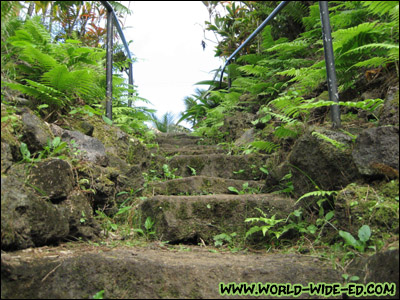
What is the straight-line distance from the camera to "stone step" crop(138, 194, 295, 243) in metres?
2.42

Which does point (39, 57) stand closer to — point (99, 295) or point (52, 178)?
point (52, 178)

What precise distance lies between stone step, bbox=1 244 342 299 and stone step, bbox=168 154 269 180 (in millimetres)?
1674

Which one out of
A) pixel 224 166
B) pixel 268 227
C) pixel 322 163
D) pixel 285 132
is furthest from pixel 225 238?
pixel 224 166

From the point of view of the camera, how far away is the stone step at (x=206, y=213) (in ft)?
7.95

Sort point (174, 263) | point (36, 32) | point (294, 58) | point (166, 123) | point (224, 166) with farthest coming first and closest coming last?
point (166, 123), point (294, 58), point (224, 166), point (36, 32), point (174, 263)

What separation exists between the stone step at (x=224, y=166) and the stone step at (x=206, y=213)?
89 cm

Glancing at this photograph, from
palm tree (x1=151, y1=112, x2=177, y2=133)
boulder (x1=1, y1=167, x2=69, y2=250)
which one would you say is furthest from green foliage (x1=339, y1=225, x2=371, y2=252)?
palm tree (x1=151, y1=112, x2=177, y2=133)

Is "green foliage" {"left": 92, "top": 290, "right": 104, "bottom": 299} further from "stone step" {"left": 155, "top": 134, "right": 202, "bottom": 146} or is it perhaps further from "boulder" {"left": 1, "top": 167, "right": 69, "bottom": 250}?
"stone step" {"left": 155, "top": 134, "right": 202, "bottom": 146}

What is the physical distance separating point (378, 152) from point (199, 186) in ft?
5.22

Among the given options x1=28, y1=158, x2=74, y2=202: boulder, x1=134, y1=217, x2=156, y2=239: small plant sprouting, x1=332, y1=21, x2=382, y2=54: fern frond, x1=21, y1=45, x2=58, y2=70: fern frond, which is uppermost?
x1=332, y1=21, x2=382, y2=54: fern frond

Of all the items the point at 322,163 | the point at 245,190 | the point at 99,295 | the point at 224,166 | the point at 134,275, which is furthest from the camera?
the point at 224,166

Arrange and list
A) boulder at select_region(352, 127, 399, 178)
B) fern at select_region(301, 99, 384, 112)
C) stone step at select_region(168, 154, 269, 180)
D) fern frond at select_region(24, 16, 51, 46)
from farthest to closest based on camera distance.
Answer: stone step at select_region(168, 154, 269, 180) → fern frond at select_region(24, 16, 51, 46) → fern at select_region(301, 99, 384, 112) → boulder at select_region(352, 127, 399, 178)

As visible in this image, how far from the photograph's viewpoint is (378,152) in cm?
191

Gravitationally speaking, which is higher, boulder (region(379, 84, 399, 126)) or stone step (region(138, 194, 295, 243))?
boulder (region(379, 84, 399, 126))
